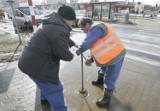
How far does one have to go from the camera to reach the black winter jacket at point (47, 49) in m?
2.01

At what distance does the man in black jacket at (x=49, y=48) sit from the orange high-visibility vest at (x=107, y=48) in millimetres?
782

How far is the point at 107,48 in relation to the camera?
2799mm

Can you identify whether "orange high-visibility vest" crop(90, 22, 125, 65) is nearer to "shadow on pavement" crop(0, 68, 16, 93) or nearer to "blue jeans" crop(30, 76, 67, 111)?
"blue jeans" crop(30, 76, 67, 111)

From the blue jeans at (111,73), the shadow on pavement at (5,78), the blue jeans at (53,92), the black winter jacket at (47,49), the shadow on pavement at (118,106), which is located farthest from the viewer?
the shadow on pavement at (5,78)

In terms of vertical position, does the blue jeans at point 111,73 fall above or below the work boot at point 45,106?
above

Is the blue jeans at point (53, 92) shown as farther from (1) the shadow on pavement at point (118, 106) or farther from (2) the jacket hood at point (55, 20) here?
(1) the shadow on pavement at point (118, 106)

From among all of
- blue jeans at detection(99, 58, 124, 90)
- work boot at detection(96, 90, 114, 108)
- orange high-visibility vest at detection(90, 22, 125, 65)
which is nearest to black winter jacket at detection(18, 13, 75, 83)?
orange high-visibility vest at detection(90, 22, 125, 65)

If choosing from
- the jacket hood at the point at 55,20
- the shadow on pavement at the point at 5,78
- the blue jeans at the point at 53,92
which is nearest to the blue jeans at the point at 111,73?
the blue jeans at the point at 53,92

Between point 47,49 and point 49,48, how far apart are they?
3cm

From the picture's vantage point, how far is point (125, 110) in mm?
3041

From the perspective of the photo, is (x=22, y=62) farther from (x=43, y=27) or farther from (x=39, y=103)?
(x=39, y=103)

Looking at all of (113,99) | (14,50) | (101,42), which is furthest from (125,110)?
(14,50)

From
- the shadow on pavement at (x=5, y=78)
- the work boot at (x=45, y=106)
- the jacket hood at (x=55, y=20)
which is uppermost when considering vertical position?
the jacket hood at (x=55, y=20)

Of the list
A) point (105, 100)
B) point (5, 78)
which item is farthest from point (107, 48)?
point (5, 78)
